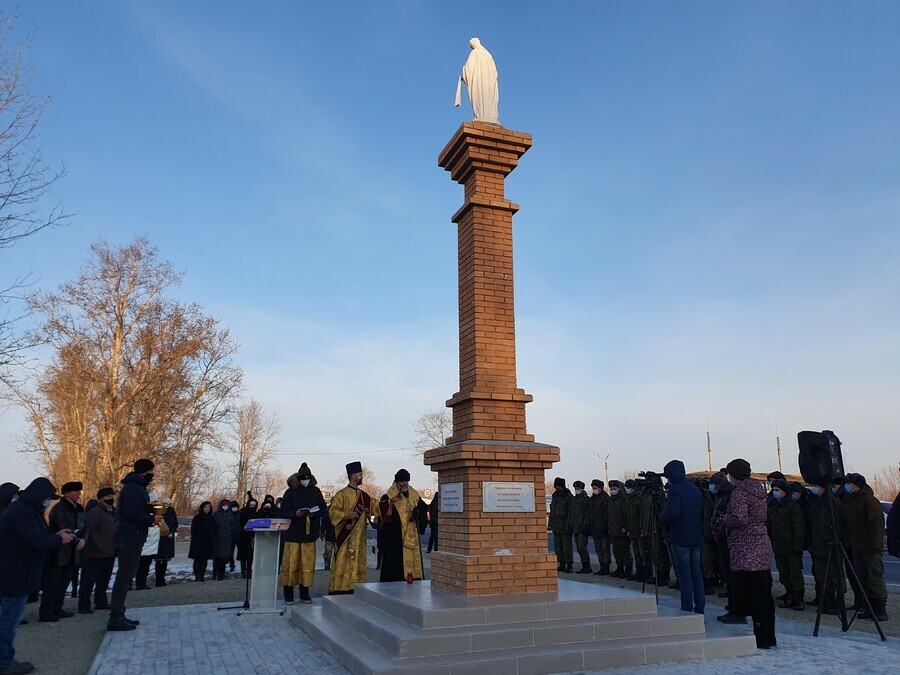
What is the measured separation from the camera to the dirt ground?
20.9ft

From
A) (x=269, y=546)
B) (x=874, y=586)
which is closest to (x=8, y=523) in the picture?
(x=269, y=546)

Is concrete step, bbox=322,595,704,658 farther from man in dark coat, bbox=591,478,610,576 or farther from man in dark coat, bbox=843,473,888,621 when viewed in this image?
man in dark coat, bbox=591,478,610,576

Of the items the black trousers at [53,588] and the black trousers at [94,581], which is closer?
the black trousers at [53,588]

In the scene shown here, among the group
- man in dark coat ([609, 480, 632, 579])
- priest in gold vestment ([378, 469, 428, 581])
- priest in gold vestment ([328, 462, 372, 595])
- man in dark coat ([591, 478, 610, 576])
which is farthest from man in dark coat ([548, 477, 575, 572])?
priest in gold vestment ([328, 462, 372, 595])

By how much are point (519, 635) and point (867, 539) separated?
518 cm

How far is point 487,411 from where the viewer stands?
7582mm

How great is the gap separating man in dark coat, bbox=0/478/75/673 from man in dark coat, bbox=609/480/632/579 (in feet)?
30.9

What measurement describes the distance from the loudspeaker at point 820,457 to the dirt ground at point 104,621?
5.81 feet

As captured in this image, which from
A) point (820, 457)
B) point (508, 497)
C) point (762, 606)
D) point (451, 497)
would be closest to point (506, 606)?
point (508, 497)

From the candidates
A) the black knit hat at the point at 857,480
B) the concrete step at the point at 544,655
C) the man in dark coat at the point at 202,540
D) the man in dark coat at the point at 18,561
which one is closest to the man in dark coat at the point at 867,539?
the black knit hat at the point at 857,480

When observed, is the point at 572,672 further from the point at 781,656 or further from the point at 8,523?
the point at 8,523

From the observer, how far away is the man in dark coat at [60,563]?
28.0 ft

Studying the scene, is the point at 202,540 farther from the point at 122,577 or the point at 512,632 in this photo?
the point at 512,632

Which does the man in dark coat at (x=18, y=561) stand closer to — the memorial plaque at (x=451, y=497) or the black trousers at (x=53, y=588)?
the black trousers at (x=53, y=588)
